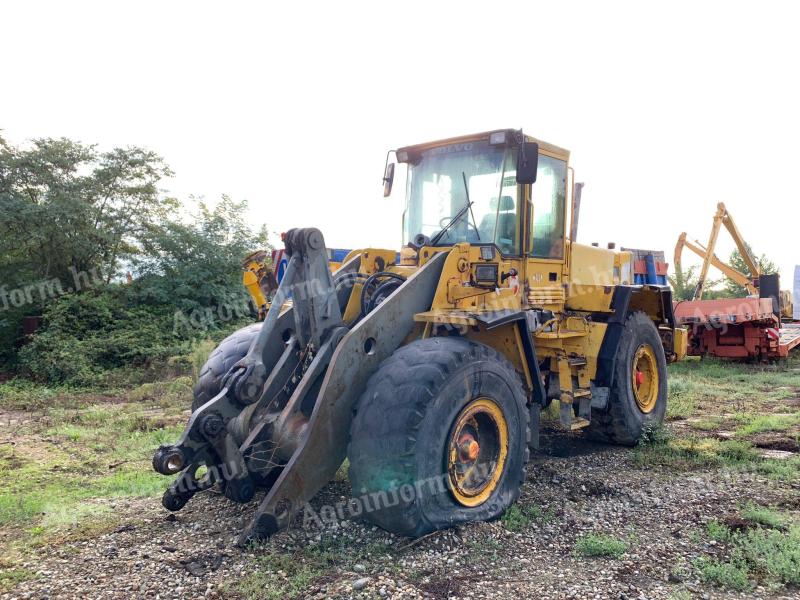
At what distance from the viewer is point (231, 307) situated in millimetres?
17078

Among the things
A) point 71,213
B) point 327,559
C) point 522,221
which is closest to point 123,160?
point 71,213

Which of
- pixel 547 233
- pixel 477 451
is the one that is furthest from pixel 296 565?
pixel 547 233

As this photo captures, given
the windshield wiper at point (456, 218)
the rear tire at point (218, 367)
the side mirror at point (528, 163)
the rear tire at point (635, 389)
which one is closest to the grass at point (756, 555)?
the rear tire at point (635, 389)

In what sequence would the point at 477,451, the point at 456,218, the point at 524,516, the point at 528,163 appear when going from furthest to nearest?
the point at 456,218 → the point at 528,163 → the point at 524,516 → the point at 477,451

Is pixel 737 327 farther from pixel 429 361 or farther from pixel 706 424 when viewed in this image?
pixel 429 361

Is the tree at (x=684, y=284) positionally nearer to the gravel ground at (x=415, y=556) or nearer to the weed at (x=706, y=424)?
the weed at (x=706, y=424)

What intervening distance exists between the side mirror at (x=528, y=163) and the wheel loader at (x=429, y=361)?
12 mm

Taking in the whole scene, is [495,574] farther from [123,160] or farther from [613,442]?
[123,160]

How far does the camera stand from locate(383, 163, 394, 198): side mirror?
6.55 meters

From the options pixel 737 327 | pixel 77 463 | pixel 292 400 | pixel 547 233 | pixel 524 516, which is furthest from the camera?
pixel 737 327

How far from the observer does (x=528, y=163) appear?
529 centimetres

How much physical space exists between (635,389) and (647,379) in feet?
1.58

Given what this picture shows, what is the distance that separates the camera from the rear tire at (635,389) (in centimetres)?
694

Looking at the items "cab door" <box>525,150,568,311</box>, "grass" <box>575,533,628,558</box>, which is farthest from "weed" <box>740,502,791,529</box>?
"cab door" <box>525,150,568,311</box>
